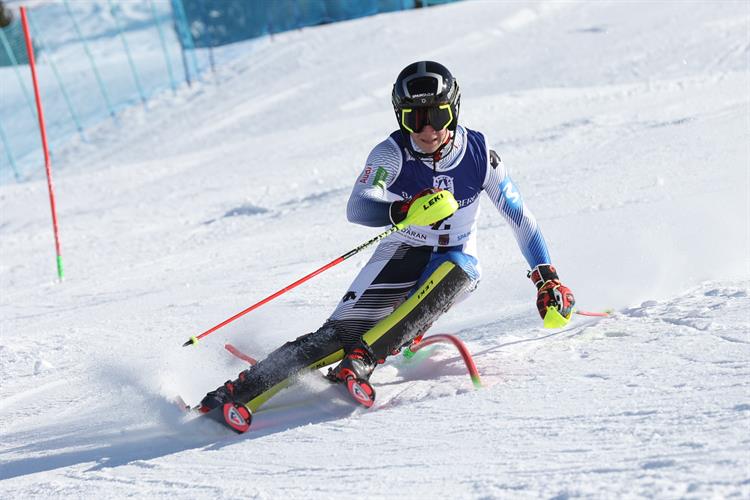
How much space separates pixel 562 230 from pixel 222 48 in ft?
38.5

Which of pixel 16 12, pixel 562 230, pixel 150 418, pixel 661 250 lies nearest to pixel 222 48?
pixel 16 12

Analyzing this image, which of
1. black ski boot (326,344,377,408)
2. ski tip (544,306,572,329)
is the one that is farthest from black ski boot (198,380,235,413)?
ski tip (544,306,572,329)

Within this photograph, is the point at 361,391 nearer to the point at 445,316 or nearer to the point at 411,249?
the point at 411,249

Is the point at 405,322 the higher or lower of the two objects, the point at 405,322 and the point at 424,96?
the lower

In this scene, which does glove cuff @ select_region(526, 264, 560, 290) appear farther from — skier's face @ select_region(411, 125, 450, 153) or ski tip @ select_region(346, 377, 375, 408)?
ski tip @ select_region(346, 377, 375, 408)

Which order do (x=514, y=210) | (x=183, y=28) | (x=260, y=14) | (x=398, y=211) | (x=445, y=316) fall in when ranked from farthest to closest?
1. (x=260, y=14)
2. (x=183, y=28)
3. (x=445, y=316)
4. (x=514, y=210)
5. (x=398, y=211)

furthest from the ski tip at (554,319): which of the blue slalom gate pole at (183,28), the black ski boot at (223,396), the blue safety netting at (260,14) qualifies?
the blue safety netting at (260,14)

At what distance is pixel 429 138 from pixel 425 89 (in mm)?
243

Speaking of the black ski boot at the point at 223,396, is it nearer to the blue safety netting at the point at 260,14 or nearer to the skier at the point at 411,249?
the skier at the point at 411,249

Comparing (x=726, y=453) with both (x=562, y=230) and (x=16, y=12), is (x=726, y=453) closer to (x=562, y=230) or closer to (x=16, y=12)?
(x=562, y=230)

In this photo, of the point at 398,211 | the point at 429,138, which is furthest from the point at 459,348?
the point at 429,138

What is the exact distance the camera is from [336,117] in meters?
13.1

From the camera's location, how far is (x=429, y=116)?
4297mm

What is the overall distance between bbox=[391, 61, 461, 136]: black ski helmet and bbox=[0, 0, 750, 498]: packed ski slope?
122 centimetres
